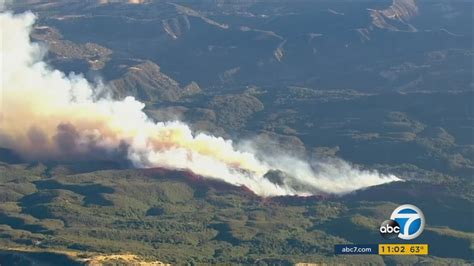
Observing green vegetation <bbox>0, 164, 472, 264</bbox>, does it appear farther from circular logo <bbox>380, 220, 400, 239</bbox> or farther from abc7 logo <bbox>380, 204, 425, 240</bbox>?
abc7 logo <bbox>380, 204, 425, 240</bbox>

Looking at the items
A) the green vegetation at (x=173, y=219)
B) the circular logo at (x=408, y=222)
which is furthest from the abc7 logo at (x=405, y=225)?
the green vegetation at (x=173, y=219)

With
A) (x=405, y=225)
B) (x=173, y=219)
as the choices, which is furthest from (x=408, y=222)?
(x=173, y=219)

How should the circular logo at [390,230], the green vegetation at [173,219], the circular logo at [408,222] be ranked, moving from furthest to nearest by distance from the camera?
the green vegetation at [173,219], the circular logo at [390,230], the circular logo at [408,222]

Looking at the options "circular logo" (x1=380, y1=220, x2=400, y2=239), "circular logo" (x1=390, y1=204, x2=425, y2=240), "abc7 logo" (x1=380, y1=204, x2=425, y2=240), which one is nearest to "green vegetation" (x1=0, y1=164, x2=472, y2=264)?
"circular logo" (x1=380, y1=220, x2=400, y2=239)

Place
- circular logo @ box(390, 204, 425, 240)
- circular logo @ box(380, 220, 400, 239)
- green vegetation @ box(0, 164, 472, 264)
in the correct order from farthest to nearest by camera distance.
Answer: green vegetation @ box(0, 164, 472, 264) → circular logo @ box(380, 220, 400, 239) → circular logo @ box(390, 204, 425, 240)

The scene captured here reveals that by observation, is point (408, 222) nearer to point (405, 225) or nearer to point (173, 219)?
point (405, 225)

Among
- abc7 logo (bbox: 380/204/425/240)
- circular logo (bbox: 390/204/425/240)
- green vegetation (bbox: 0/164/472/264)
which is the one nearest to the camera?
circular logo (bbox: 390/204/425/240)

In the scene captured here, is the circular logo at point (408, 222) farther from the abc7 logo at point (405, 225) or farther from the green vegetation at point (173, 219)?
the green vegetation at point (173, 219)

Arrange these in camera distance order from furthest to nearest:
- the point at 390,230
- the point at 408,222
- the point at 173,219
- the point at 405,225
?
the point at 173,219
the point at 390,230
the point at 405,225
the point at 408,222
